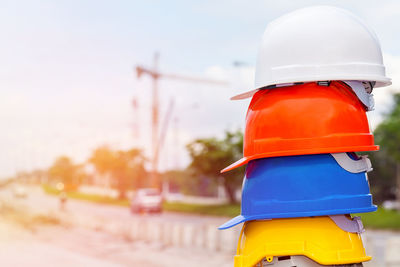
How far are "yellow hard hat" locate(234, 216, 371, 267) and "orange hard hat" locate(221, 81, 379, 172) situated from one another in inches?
16.5

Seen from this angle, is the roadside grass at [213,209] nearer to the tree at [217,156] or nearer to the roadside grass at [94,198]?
the tree at [217,156]

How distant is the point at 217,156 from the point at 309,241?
104ft

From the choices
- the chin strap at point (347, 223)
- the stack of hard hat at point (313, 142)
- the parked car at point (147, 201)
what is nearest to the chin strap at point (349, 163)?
the stack of hard hat at point (313, 142)

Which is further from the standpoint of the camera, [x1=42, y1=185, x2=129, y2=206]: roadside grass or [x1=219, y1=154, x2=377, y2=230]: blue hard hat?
[x1=42, y1=185, x2=129, y2=206]: roadside grass

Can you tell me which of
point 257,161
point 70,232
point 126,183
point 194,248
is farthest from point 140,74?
point 257,161

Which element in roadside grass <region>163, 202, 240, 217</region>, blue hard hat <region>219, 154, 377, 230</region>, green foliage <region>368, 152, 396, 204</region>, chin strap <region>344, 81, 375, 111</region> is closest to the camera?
blue hard hat <region>219, 154, 377, 230</region>

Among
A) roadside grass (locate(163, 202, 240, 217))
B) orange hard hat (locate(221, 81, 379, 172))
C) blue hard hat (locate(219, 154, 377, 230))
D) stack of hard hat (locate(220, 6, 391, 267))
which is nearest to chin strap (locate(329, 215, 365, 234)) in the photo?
stack of hard hat (locate(220, 6, 391, 267))

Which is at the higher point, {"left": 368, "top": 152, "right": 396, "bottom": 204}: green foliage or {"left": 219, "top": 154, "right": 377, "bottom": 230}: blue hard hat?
{"left": 368, "top": 152, "right": 396, "bottom": 204}: green foliage

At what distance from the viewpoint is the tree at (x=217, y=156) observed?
3550 centimetres

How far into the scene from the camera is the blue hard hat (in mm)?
→ 3314

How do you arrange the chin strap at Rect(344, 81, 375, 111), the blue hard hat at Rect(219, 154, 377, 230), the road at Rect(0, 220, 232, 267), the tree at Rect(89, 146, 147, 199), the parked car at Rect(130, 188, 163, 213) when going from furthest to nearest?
the tree at Rect(89, 146, 147, 199), the parked car at Rect(130, 188, 163, 213), the road at Rect(0, 220, 232, 267), the chin strap at Rect(344, 81, 375, 111), the blue hard hat at Rect(219, 154, 377, 230)

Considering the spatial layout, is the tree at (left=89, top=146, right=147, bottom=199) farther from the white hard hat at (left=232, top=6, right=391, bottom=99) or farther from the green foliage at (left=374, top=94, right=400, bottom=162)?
the white hard hat at (left=232, top=6, right=391, bottom=99)

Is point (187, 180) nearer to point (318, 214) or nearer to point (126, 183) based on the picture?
point (126, 183)

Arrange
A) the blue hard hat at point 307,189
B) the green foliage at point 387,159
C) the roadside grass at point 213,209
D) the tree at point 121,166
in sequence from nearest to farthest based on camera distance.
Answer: the blue hard hat at point 307,189, the green foliage at point 387,159, the roadside grass at point 213,209, the tree at point 121,166
